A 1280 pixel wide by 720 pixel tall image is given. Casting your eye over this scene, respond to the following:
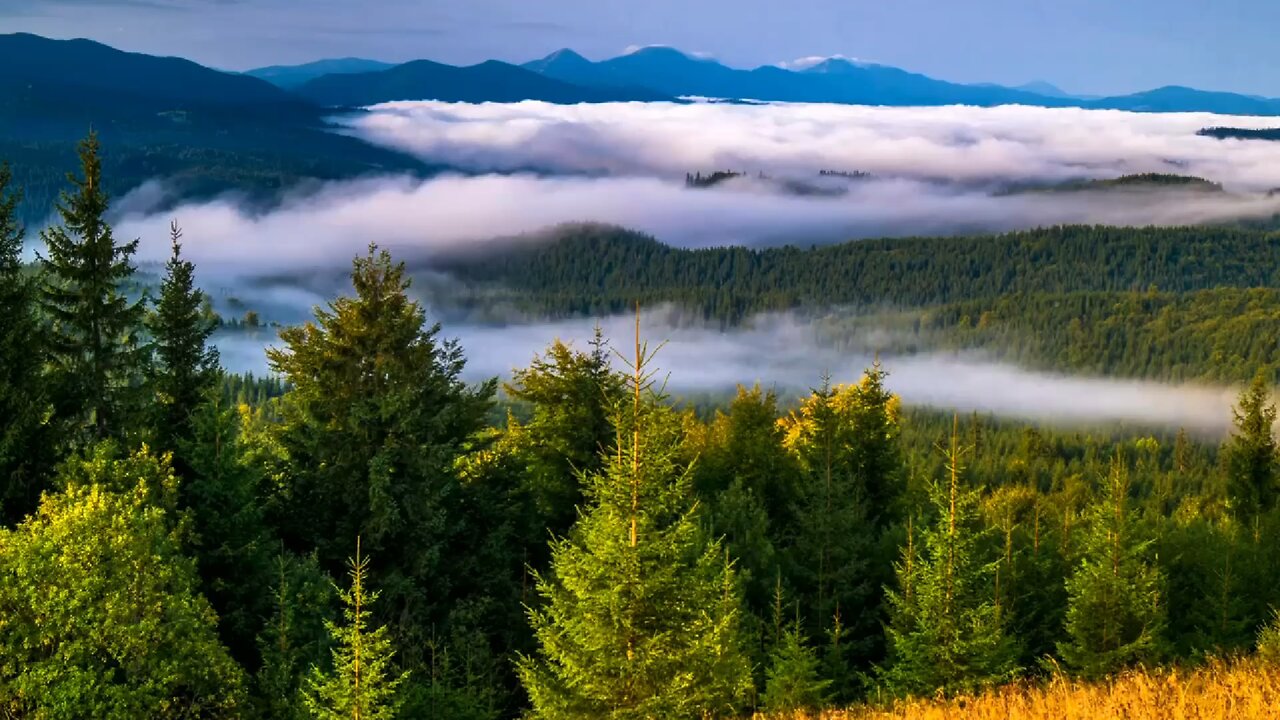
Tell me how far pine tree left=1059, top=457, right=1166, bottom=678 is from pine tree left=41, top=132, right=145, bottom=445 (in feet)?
91.2

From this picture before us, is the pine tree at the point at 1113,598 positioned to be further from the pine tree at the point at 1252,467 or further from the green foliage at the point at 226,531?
the pine tree at the point at 1252,467

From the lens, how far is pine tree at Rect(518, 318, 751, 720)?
60.3 feet

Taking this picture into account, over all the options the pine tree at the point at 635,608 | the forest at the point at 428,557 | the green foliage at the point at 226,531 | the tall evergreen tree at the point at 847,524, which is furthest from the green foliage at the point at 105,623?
the tall evergreen tree at the point at 847,524

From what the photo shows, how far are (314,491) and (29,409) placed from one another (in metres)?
8.22

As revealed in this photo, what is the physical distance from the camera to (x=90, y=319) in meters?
30.4

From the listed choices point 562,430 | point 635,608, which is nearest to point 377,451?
point 562,430

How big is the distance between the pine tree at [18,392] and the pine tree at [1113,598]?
2939 centimetres

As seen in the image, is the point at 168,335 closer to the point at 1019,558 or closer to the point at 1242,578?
the point at 1019,558

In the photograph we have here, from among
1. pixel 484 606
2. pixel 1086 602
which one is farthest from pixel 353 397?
pixel 1086 602

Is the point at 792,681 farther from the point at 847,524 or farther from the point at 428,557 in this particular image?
the point at 847,524

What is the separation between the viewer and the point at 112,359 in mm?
30578

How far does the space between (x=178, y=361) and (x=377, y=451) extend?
21.0ft

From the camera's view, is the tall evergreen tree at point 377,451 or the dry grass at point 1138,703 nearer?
the dry grass at point 1138,703

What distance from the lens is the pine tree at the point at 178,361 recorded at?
3127cm
